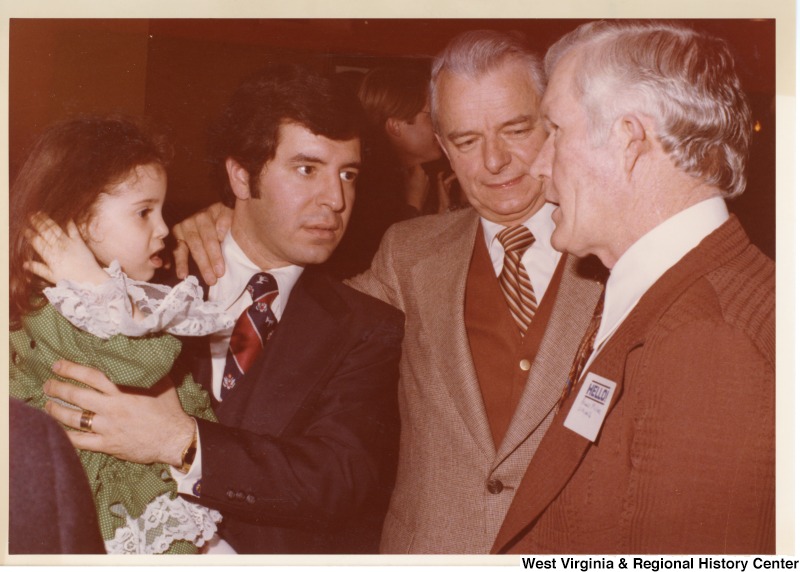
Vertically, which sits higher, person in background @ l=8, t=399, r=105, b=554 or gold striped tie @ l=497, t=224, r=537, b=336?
gold striped tie @ l=497, t=224, r=537, b=336

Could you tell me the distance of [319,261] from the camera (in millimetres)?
2336

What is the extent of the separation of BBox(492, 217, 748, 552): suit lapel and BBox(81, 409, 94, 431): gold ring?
1.16 metres

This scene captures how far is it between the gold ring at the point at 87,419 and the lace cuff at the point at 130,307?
23 centimetres

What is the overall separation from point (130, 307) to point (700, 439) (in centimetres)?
150

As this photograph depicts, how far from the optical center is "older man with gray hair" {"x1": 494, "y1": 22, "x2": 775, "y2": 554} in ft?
6.50

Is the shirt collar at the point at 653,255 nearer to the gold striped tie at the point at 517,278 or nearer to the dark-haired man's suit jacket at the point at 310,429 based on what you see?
the gold striped tie at the point at 517,278

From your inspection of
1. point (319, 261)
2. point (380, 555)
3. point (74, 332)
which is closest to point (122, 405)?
point (74, 332)

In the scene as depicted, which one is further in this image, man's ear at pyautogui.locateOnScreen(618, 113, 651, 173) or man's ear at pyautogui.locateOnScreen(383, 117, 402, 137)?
man's ear at pyautogui.locateOnScreen(383, 117, 402, 137)

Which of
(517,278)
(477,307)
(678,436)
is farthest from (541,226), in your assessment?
(678,436)

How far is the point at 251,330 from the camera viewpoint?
91.4 inches

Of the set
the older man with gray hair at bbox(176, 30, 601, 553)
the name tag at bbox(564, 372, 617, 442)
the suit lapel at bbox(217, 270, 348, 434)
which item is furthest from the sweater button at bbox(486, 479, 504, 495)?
the suit lapel at bbox(217, 270, 348, 434)

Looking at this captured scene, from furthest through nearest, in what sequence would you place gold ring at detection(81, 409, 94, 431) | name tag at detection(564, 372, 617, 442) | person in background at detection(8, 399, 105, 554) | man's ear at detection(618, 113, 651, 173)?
gold ring at detection(81, 409, 94, 431), man's ear at detection(618, 113, 651, 173), name tag at detection(564, 372, 617, 442), person in background at detection(8, 399, 105, 554)

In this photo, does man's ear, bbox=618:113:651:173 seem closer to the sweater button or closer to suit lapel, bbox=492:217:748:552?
suit lapel, bbox=492:217:748:552

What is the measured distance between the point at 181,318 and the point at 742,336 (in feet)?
4.65
